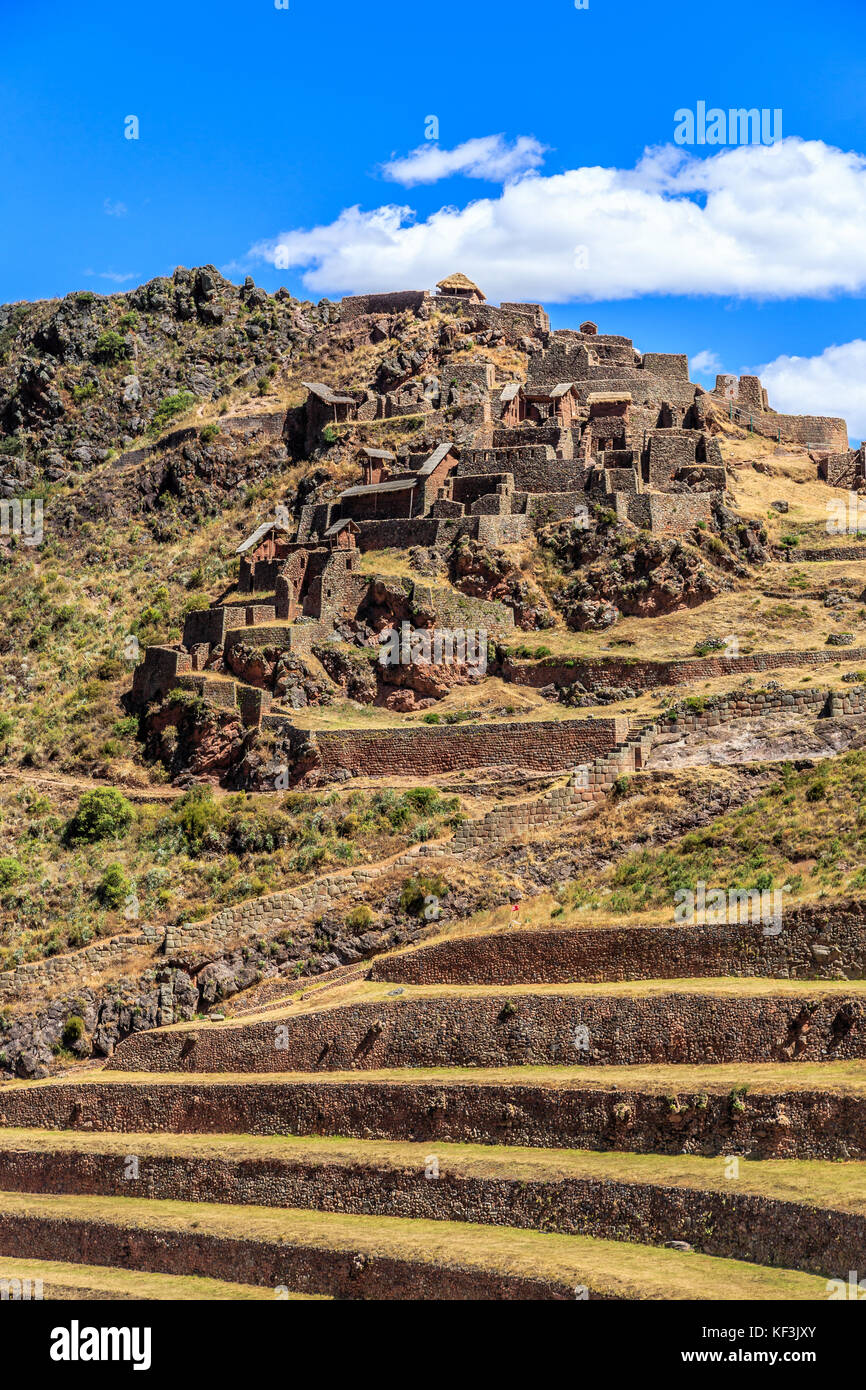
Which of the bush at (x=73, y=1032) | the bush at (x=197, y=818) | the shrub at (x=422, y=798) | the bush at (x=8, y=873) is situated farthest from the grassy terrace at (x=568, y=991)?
the bush at (x=8, y=873)

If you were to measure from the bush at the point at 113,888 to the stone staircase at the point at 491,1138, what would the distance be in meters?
7.01

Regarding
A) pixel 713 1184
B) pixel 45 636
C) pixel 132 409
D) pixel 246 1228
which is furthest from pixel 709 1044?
pixel 132 409

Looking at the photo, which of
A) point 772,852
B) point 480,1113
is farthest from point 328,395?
point 480,1113

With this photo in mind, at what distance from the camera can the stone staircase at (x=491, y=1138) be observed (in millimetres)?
25750

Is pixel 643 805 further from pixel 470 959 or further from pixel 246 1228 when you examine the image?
pixel 246 1228

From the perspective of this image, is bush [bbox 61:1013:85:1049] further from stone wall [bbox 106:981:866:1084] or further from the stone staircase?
stone wall [bbox 106:981:866:1084]

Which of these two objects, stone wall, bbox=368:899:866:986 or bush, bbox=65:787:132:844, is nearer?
stone wall, bbox=368:899:866:986

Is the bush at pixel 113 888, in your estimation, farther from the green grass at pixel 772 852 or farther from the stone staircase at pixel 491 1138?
the green grass at pixel 772 852

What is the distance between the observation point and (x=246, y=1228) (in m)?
31.8

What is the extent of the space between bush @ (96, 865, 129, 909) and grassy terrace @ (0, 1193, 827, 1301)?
1147 centimetres

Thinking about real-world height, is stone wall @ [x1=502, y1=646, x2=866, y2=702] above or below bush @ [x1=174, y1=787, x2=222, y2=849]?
above

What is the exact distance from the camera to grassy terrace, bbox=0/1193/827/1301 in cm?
2394

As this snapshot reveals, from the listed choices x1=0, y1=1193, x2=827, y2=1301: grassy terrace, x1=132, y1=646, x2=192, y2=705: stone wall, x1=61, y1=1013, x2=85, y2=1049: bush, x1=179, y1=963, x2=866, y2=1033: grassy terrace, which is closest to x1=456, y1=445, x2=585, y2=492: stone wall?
x1=132, y1=646, x2=192, y2=705: stone wall
